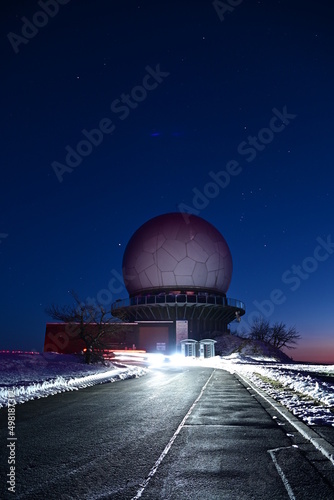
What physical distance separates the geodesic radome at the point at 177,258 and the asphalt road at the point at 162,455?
36.0 meters

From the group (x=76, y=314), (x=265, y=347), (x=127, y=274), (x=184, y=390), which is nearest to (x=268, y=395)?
(x=184, y=390)

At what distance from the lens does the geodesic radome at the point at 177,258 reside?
43.2 meters

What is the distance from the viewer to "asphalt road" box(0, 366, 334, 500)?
3074mm

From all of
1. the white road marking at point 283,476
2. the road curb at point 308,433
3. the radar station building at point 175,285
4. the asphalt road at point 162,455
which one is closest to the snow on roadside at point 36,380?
the asphalt road at point 162,455

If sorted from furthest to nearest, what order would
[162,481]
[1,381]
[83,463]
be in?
[1,381] → [83,463] → [162,481]

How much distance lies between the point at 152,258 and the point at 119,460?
40.3 metres

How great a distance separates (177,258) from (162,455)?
39.0 metres

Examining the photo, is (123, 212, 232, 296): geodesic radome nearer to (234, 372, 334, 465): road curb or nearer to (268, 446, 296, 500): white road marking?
(234, 372, 334, 465): road curb

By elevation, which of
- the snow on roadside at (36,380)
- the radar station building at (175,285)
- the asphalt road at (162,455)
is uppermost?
the radar station building at (175,285)

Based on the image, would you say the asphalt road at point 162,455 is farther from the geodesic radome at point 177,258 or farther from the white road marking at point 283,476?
the geodesic radome at point 177,258

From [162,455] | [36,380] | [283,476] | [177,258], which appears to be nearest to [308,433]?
[283,476]

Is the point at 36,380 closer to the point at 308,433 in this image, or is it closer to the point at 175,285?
the point at 308,433

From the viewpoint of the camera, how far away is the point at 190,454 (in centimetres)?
405

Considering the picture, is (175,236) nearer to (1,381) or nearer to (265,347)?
(265,347)
